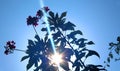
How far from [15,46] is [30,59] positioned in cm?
99

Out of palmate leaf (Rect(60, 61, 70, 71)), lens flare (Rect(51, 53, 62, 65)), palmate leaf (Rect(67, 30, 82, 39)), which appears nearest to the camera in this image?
palmate leaf (Rect(60, 61, 70, 71))

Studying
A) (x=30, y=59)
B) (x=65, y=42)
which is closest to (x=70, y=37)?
(x=65, y=42)

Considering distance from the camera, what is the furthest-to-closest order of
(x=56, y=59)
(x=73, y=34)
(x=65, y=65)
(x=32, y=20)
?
(x=32, y=20) → (x=73, y=34) → (x=56, y=59) → (x=65, y=65)

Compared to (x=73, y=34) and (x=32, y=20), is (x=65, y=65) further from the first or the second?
(x=32, y=20)

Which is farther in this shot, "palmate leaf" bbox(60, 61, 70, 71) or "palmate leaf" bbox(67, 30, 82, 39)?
"palmate leaf" bbox(67, 30, 82, 39)

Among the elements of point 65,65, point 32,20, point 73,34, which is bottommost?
point 65,65

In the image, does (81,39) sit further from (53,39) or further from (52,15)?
(52,15)

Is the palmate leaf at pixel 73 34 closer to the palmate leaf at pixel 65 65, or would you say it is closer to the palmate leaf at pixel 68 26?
the palmate leaf at pixel 68 26

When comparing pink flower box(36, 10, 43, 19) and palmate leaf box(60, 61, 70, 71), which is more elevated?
pink flower box(36, 10, 43, 19)

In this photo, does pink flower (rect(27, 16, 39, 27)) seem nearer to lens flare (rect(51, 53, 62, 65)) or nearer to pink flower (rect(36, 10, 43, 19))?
pink flower (rect(36, 10, 43, 19))

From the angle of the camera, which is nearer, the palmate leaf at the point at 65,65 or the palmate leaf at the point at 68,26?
the palmate leaf at the point at 65,65

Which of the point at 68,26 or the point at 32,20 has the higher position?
the point at 32,20

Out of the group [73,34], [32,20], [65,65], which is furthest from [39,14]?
[65,65]

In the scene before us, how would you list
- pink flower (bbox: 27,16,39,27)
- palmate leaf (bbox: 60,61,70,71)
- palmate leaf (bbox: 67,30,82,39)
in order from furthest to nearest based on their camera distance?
pink flower (bbox: 27,16,39,27), palmate leaf (bbox: 67,30,82,39), palmate leaf (bbox: 60,61,70,71)
